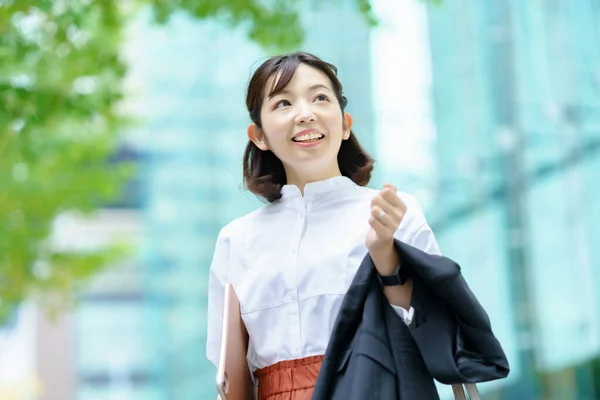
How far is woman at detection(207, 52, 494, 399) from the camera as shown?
2061 mm

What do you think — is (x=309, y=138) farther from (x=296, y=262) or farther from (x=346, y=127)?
(x=296, y=262)

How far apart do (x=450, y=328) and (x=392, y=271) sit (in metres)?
0.17

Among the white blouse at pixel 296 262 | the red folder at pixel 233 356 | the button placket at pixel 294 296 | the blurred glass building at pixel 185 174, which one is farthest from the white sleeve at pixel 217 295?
the blurred glass building at pixel 185 174

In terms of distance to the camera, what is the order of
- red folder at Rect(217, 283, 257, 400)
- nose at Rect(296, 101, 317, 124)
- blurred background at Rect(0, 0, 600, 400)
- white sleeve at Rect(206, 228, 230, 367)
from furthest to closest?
blurred background at Rect(0, 0, 600, 400) → white sleeve at Rect(206, 228, 230, 367) → nose at Rect(296, 101, 317, 124) → red folder at Rect(217, 283, 257, 400)

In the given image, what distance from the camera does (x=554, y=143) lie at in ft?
25.8

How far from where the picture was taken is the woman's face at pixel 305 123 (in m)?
2.19

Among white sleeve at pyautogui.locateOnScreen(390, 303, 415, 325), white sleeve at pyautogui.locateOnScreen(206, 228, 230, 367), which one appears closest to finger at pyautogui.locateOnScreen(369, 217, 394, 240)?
white sleeve at pyautogui.locateOnScreen(390, 303, 415, 325)

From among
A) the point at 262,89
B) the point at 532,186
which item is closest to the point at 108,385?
the point at 532,186

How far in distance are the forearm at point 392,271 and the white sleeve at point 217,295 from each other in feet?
1.53

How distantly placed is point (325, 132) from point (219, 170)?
7.92 metres

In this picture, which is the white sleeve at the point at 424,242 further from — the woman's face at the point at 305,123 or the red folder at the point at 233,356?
the red folder at the point at 233,356

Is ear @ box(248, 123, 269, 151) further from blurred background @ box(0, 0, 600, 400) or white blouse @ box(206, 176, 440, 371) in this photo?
blurred background @ box(0, 0, 600, 400)

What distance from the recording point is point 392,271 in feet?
6.46

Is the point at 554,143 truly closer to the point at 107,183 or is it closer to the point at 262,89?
the point at 107,183
